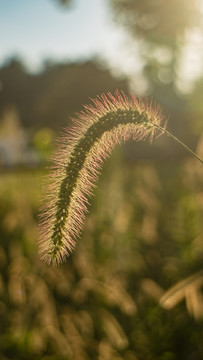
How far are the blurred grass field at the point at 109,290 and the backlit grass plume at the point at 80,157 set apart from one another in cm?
143

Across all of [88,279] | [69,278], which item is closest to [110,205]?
[69,278]

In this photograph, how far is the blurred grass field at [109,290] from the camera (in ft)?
9.99

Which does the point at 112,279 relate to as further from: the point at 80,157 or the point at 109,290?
the point at 80,157

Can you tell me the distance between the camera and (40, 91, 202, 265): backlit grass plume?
1312 millimetres

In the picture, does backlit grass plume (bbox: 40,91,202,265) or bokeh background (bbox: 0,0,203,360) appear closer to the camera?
backlit grass plume (bbox: 40,91,202,265)

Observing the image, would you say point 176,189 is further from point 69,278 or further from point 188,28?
point 188,28

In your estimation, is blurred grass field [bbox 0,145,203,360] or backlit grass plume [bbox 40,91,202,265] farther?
blurred grass field [bbox 0,145,203,360]

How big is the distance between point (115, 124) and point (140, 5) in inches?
1024

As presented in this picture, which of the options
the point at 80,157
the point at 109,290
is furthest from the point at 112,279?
the point at 80,157

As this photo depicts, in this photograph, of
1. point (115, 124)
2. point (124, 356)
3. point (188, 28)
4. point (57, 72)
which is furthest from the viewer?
point (57, 72)

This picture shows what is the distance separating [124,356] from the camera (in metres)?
2.95

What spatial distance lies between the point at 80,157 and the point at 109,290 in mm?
2046

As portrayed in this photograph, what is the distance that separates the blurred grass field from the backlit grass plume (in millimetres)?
1428

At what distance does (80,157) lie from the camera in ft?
4.48
